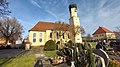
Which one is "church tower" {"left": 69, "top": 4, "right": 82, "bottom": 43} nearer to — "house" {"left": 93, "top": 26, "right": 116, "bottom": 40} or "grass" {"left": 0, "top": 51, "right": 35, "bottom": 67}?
"house" {"left": 93, "top": 26, "right": 116, "bottom": 40}

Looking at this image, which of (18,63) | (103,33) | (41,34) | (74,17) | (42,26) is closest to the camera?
(18,63)

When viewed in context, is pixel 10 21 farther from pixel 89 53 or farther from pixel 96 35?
pixel 96 35

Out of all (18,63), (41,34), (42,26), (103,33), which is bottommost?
(18,63)

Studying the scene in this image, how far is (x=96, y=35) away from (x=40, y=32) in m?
43.3

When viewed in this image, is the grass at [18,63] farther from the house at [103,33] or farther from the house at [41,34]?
the house at [103,33]

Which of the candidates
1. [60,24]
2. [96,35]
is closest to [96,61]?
[60,24]

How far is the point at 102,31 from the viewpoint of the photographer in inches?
2566

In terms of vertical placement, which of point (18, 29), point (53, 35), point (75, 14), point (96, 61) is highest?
point (75, 14)

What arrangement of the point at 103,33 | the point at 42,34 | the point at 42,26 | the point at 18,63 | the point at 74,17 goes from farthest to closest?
the point at 103,33 < the point at 74,17 < the point at 42,26 < the point at 42,34 < the point at 18,63

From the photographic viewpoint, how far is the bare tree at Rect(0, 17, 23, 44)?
4343 cm

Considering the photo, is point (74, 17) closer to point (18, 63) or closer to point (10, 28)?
point (10, 28)

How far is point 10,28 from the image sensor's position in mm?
44625

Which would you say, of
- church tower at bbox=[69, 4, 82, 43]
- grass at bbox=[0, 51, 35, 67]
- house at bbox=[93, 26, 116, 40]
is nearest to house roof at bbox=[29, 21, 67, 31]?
church tower at bbox=[69, 4, 82, 43]

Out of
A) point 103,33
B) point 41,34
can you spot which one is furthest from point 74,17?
point 103,33
